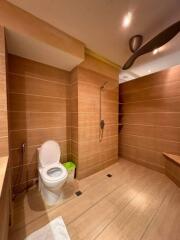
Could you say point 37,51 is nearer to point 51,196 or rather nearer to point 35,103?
point 35,103

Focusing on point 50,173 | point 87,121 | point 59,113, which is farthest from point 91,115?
point 50,173

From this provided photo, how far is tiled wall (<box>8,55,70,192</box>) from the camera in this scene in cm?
182

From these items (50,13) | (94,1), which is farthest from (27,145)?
(94,1)

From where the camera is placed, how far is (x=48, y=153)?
6.42 ft

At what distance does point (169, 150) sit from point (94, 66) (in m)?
2.40

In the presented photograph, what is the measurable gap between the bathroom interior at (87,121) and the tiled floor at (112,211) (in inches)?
0.5

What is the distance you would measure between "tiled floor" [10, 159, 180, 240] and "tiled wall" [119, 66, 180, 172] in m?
0.64

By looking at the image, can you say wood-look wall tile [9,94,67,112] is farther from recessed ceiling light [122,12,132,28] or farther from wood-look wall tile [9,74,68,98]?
recessed ceiling light [122,12,132,28]

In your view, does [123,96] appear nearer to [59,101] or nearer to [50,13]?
[59,101]

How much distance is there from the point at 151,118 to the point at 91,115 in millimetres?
1435

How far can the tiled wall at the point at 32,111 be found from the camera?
1.82 meters

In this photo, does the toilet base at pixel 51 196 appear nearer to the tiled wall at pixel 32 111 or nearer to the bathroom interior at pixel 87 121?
the bathroom interior at pixel 87 121

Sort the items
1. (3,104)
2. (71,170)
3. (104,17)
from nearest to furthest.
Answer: (3,104) → (104,17) → (71,170)

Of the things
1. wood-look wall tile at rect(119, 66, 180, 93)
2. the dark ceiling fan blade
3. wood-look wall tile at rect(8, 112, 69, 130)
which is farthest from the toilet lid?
wood-look wall tile at rect(119, 66, 180, 93)
